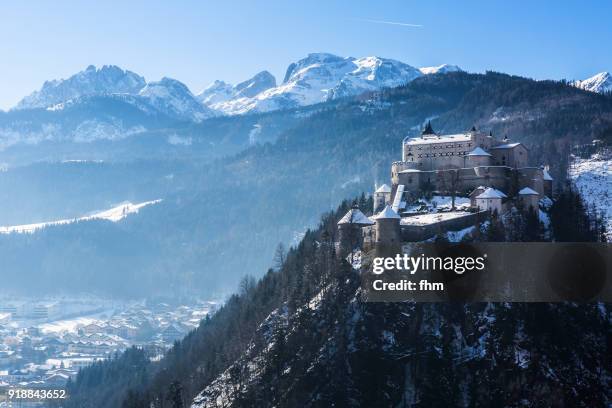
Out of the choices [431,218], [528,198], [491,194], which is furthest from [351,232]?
[528,198]

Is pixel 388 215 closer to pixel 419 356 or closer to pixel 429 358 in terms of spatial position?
pixel 419 356

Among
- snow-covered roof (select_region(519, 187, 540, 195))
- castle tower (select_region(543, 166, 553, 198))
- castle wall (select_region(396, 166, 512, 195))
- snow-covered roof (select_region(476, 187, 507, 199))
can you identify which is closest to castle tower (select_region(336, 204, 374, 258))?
castle wall (select_region(396, 166, 512, 195))

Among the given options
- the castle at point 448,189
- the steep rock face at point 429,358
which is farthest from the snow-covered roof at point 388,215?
the steep rock face at point 429,358

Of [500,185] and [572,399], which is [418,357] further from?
[500,185]

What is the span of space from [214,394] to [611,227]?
81283 millimetres

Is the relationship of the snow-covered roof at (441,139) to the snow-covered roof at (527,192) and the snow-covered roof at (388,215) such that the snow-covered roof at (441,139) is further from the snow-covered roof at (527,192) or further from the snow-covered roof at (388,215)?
the snow-covered roof at (388,215)

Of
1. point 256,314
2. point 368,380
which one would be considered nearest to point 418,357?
point 368,380

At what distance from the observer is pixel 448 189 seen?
158125 millimetres

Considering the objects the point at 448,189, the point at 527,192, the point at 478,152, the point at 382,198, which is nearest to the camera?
the point at 527,192

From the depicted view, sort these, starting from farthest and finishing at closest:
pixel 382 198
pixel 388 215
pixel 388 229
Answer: pixel 382 198 < pixel 388 215 < pixel 388 229

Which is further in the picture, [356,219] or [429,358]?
[356,219]

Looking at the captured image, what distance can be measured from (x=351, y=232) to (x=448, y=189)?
19.5 meters

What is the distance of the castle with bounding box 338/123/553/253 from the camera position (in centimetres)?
14388

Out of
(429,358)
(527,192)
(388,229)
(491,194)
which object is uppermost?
(527,192)
